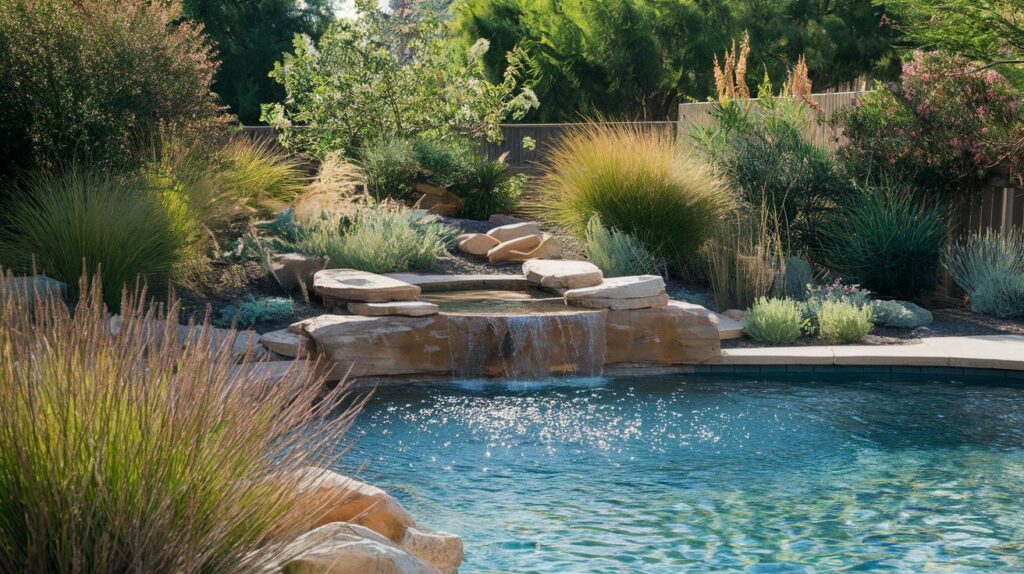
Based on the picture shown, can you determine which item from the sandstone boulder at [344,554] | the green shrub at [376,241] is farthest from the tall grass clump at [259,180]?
the sandstone boulder at [344,554]

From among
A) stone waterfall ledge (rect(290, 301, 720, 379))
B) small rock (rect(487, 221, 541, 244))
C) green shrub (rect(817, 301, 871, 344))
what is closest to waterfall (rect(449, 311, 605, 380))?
stone waterfall ledge (rect(290, 301, 720, 379))

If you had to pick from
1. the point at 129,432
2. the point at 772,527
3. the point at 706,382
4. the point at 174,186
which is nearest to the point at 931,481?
the point at 772,527

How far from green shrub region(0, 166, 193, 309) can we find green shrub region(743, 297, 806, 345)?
4.36m

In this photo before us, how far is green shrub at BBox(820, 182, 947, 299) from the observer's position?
955 cm

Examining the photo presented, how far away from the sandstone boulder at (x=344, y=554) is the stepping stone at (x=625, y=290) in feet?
A: 16.4

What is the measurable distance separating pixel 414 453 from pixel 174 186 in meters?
3.93

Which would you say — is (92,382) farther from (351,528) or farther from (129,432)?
(351,528)

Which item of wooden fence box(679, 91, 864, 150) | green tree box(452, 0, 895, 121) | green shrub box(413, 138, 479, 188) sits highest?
green tree box(452, 0, 895, 121)

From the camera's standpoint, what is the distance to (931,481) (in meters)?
5.05

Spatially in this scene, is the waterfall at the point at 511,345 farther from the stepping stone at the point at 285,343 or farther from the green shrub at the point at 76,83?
the green shrub at the point at 76,83

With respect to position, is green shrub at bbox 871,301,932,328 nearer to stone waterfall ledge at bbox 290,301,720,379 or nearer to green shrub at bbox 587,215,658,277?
stone waterfall ledge at bbox 290,301,720,379

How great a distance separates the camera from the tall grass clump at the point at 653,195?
9.53 metres

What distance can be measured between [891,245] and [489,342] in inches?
170

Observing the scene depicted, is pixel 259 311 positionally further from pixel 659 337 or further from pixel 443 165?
pixel 443 165
